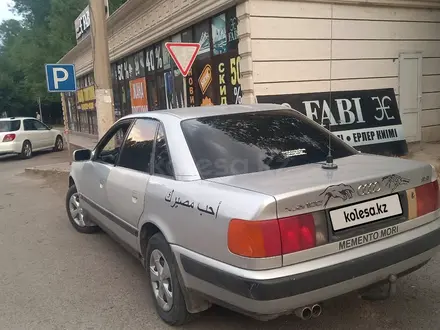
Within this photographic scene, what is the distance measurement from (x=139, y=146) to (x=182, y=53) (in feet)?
12.3

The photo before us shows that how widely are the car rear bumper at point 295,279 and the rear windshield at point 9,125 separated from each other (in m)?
14.8

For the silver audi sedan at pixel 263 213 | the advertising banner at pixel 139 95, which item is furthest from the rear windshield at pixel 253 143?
the advertising banner at pixel 139 95

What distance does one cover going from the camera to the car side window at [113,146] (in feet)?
13.6

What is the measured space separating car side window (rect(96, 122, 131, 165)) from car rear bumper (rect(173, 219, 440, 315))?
1.64 metres

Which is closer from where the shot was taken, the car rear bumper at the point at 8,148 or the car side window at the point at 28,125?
the car rear bumper at the point at 8,148

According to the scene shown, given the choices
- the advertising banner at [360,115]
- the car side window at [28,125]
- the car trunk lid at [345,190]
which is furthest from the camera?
the car side window at [28,125]

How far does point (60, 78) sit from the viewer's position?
425 inches

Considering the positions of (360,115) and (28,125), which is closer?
(360,115)

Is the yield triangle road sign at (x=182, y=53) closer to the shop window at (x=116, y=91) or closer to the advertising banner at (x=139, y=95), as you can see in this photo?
the advertising banner at (x=139, y=95)

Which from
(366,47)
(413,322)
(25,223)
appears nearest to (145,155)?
(413,322)

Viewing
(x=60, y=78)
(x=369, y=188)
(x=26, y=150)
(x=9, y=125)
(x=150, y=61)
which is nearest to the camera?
(x=369, y=188)

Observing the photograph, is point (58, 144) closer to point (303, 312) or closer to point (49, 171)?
point (49, 171)

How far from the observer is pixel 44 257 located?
4.75 metres

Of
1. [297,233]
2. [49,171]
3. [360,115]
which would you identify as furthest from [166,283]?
[49,171]
